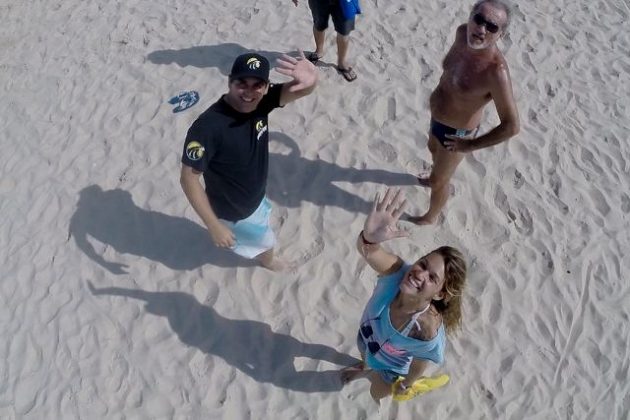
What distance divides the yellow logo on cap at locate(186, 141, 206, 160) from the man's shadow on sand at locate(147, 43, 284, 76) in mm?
3285

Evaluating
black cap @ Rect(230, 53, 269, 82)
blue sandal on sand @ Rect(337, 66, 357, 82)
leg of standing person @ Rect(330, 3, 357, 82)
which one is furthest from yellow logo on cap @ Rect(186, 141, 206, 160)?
blue sandal on sand @ Rect(337, 66, 357, 82)

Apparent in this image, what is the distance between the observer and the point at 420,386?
3.56 m

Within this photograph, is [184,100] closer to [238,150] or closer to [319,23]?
[319,23]

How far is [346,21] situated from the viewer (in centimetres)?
523

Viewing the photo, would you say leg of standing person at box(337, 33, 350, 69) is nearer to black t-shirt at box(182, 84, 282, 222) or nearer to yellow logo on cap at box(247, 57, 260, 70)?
black t-shirt at box(182, 84, 282, 222)

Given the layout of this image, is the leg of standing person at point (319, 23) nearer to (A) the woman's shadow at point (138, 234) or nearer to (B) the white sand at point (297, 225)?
(B) the white sand at point (297, 225)

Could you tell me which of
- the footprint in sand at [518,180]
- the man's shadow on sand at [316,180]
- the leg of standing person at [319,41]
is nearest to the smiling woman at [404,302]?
the man's shadow on sand at [316,180]

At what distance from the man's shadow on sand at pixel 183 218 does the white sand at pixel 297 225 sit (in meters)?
0.02

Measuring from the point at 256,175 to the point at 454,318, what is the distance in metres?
1.47

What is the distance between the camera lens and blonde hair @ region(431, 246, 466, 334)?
258 centimetres

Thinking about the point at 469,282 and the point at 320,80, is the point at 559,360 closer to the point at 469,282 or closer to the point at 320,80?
the point at 469,282

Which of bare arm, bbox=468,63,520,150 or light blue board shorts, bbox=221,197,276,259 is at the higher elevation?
bare arm, bbox=468,63,520,150

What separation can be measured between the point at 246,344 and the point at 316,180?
5.53 ft

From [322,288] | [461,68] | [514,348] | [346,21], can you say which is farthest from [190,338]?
[346,21]
